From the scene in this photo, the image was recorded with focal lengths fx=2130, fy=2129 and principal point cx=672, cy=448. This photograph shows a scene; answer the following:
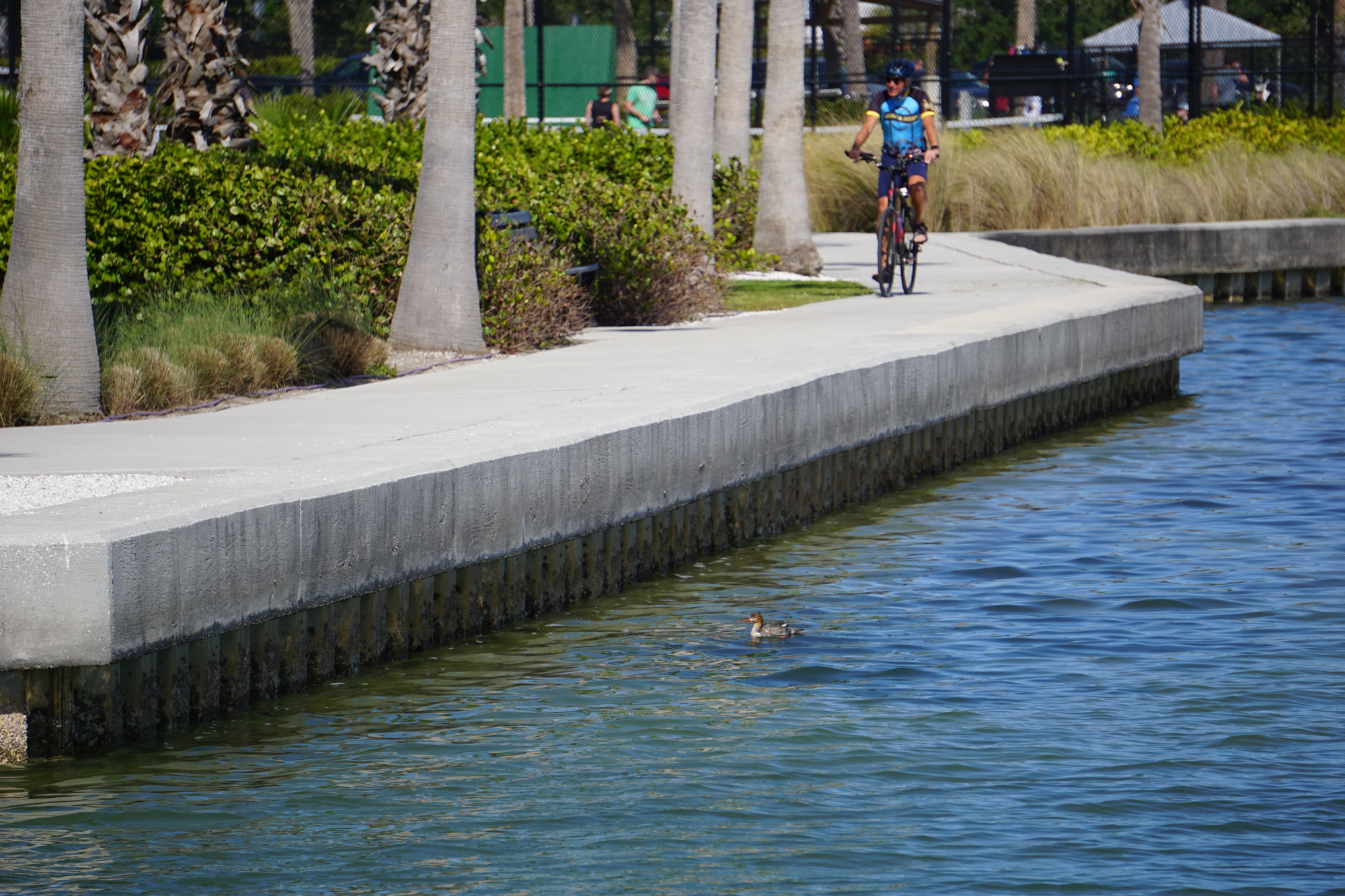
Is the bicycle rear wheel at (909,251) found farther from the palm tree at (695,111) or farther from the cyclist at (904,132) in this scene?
the palm tree at (695,111)

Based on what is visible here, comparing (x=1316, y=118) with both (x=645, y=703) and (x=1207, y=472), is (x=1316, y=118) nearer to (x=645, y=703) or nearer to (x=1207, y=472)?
(x=1207, y=472)

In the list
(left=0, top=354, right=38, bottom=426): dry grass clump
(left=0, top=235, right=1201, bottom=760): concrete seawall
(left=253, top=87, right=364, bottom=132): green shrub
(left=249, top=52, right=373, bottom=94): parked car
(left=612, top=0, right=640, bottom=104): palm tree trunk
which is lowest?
(left=0, top=235, right=1201, bottom=760): concrete seawall

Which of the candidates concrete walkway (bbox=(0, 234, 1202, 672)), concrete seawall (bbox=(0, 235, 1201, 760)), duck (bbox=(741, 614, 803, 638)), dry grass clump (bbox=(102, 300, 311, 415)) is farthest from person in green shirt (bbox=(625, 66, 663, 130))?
duck (bbox=(741, 614, 803, 638))

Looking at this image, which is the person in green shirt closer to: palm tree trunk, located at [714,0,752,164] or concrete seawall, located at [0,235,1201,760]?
palm tree trunk, located at [714,0,752,164]

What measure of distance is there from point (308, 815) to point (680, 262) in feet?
34.8

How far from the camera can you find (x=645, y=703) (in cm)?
866

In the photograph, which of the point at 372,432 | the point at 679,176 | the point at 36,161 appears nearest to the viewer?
the point at 372,432

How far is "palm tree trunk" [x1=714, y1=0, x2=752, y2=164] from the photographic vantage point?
20.4 m

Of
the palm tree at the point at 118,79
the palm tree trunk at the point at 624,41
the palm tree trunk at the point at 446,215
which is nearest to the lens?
the palm tree trunk at the point at 446,215

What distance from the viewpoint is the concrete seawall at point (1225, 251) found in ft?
84.0

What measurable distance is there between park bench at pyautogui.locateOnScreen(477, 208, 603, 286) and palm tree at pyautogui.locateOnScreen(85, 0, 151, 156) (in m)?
3.87

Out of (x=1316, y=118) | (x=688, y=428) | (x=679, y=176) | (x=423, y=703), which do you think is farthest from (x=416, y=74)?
(x=423, y=703)

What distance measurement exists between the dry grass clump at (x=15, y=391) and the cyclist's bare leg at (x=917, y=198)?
9037 mm

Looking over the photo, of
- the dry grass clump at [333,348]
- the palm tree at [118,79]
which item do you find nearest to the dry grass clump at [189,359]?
the dry grass clump at [333,348]
